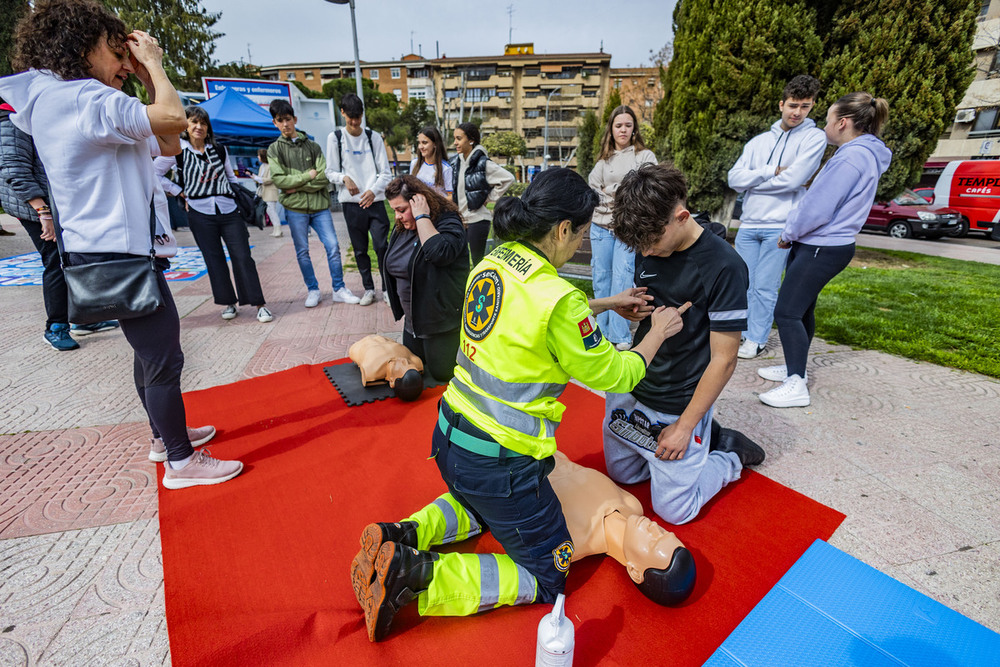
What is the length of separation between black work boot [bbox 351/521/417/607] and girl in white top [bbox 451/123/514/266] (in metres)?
3.66

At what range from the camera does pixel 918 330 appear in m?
4.93

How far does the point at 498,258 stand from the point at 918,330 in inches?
211

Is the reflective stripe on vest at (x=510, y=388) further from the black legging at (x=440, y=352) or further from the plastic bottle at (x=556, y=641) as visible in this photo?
the black legging at (x=440, y=352)

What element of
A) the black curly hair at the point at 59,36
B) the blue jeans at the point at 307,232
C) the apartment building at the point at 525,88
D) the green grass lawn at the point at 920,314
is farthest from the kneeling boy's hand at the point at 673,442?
the apartment building at the point at 525,88

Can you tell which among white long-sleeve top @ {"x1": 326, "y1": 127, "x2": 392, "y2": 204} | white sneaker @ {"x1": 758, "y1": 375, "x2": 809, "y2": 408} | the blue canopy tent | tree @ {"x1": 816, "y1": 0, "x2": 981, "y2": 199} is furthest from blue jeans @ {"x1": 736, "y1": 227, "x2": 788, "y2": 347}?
the blue canopy tent

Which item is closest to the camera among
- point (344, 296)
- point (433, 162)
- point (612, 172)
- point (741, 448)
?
point (741, 448)

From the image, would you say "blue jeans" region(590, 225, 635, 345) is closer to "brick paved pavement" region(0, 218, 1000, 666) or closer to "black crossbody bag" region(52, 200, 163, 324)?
"brick paved pavement" region(0, 218, 1000, 666)

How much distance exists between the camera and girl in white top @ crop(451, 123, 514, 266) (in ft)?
16.2

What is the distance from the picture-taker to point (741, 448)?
2674mm

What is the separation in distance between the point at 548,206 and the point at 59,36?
2003 mm

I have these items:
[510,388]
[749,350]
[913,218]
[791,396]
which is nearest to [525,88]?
[913,218]

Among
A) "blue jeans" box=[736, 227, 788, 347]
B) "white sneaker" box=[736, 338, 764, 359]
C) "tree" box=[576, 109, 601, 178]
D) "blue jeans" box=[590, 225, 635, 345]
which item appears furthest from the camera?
"tree" box=[576, 109, 601, 178]

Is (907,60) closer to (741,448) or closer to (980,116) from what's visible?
(741,448)

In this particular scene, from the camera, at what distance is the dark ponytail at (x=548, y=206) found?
5.45 feet
